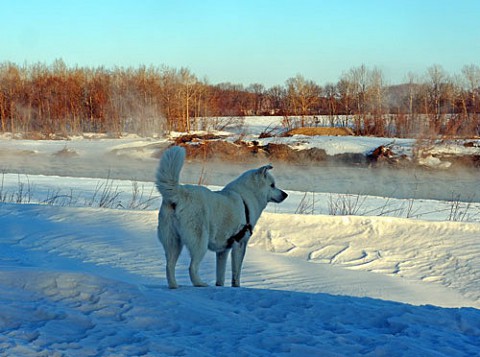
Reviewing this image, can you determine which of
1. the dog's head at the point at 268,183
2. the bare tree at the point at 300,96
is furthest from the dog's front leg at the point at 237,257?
the bare tree at the point at 300,96

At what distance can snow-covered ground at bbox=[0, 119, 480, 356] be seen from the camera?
3.76 metres

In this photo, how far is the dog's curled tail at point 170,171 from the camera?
541 cm

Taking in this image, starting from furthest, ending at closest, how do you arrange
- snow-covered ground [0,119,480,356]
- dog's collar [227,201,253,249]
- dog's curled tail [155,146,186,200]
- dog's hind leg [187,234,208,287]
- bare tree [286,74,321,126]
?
bare tree [286,74,321,126] → dog's collar [227,201,253,249] → dog's hind leg [187,234,208,287] → dog's curled tail [155,146,186,200] → snow-covered ground [0,119,480,356]

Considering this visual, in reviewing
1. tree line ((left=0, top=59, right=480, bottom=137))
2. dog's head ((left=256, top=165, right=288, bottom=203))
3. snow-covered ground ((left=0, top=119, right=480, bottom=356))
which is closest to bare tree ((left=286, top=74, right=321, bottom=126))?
tree line ((left=0, top=59, right=480, bottom=137))

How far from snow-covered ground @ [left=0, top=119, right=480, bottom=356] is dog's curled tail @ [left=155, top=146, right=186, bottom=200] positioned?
899 millimetres

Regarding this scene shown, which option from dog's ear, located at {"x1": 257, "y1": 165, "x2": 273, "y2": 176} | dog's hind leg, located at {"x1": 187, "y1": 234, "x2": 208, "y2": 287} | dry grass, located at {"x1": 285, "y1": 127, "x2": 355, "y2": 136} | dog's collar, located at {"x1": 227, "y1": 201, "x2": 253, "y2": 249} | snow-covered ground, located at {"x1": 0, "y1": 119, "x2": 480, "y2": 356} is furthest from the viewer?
dry grass, located at {"x1": 285, "y1": 127, "x2": 355, "y2": 136}

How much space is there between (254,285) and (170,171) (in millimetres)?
3233

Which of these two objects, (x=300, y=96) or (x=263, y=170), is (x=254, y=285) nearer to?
(x=263, y=170)

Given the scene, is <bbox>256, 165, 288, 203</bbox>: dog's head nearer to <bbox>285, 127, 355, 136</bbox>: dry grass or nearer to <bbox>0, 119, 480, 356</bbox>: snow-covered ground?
<bbox>0, 119, 480, 356</bbox>: snow-covered ground

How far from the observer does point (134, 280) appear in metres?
7.83

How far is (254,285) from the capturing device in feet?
26.8

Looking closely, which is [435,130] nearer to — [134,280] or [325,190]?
[325,190]

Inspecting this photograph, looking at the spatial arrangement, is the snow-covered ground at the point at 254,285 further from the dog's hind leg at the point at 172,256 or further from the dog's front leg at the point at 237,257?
the dog's front leg at the point at 237,257

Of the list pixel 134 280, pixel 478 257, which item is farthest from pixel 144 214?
pixel 478 257
